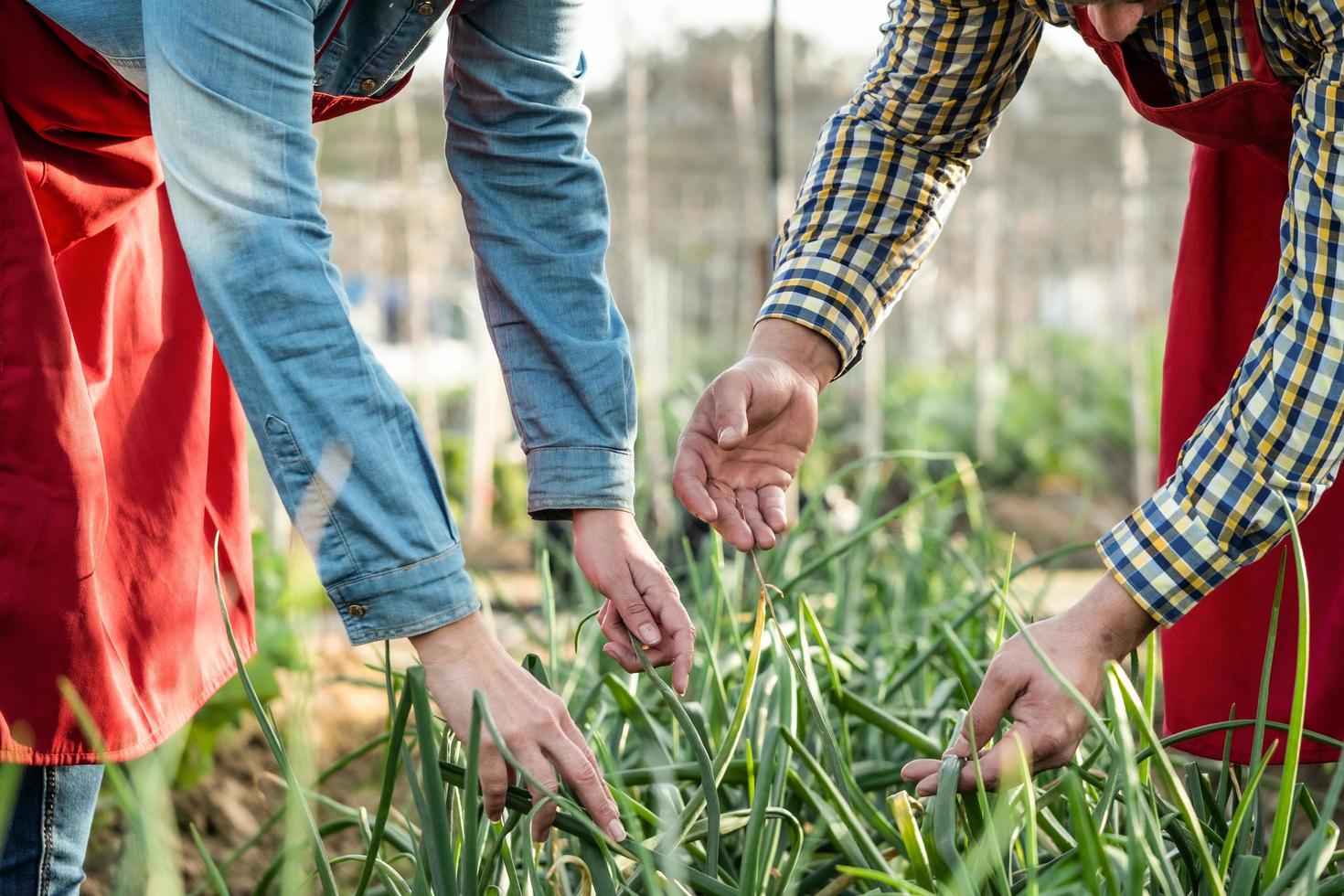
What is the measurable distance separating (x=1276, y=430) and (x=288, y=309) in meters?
0.66

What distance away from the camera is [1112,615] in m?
0.86

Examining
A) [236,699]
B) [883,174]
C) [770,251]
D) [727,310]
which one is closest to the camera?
[883,174]

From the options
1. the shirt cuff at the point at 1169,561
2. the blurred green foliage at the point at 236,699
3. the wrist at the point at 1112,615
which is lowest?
the blurred green foliage at the point at 236,699

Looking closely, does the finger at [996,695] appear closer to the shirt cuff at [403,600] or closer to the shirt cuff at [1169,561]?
the shirt cuff at [1169,561]

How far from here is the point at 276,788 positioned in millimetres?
2174

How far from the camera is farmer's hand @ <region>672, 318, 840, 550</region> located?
1063 mm

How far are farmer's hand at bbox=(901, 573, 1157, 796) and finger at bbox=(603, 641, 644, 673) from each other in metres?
0.24

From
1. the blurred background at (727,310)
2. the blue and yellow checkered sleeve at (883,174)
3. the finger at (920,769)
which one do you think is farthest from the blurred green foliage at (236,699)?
the finger at (920,769)

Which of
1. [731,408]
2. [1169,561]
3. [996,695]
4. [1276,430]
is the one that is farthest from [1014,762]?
[731,408]

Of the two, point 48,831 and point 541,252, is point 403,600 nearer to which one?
point 541,252

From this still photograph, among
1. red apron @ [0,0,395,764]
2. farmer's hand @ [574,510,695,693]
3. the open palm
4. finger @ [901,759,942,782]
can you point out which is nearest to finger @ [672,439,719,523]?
the open palm

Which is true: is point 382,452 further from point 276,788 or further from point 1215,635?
point 276,788

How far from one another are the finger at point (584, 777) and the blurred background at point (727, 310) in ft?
0.66

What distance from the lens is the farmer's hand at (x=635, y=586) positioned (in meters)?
0.92
